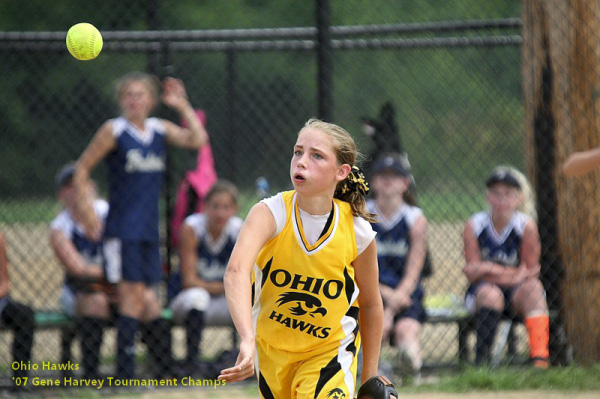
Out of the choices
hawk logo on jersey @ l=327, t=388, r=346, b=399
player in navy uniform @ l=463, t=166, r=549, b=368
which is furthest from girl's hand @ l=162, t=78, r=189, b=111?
hawk logo on jersey @ l=327, t=388, r=346, b=399

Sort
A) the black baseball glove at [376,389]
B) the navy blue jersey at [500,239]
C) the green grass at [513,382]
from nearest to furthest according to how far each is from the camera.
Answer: the black baseball glove at [376,389] → the green grass at [513,382] → the navy blue jersey at [500,239]

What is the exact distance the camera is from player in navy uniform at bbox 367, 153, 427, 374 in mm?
5281

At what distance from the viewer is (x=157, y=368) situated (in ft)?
17.0

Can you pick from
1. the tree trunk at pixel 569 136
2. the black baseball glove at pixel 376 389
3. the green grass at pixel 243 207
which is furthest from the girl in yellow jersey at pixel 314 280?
the green grass at pixel 243 207

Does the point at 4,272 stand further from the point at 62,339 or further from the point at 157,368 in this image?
the point at 157,368

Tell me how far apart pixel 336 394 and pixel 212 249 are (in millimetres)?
2513

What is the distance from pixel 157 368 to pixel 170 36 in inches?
83.2

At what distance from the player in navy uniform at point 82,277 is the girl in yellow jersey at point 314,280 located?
81.3 inches

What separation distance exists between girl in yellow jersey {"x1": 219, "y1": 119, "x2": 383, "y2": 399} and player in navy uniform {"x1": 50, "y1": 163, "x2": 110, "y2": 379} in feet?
6.78

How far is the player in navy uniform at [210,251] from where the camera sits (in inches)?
210

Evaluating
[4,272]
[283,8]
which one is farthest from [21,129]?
[4,272]

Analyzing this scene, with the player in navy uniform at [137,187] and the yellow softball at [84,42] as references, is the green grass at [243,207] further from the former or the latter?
the yellow softball at [84,42]

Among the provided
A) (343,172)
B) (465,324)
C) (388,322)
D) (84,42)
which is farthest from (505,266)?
(84,42)

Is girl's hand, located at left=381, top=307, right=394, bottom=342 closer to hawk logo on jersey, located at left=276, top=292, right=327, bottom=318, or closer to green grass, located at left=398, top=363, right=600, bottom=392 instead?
green grass, located at left=398, top=363, right=600, bottom=392
